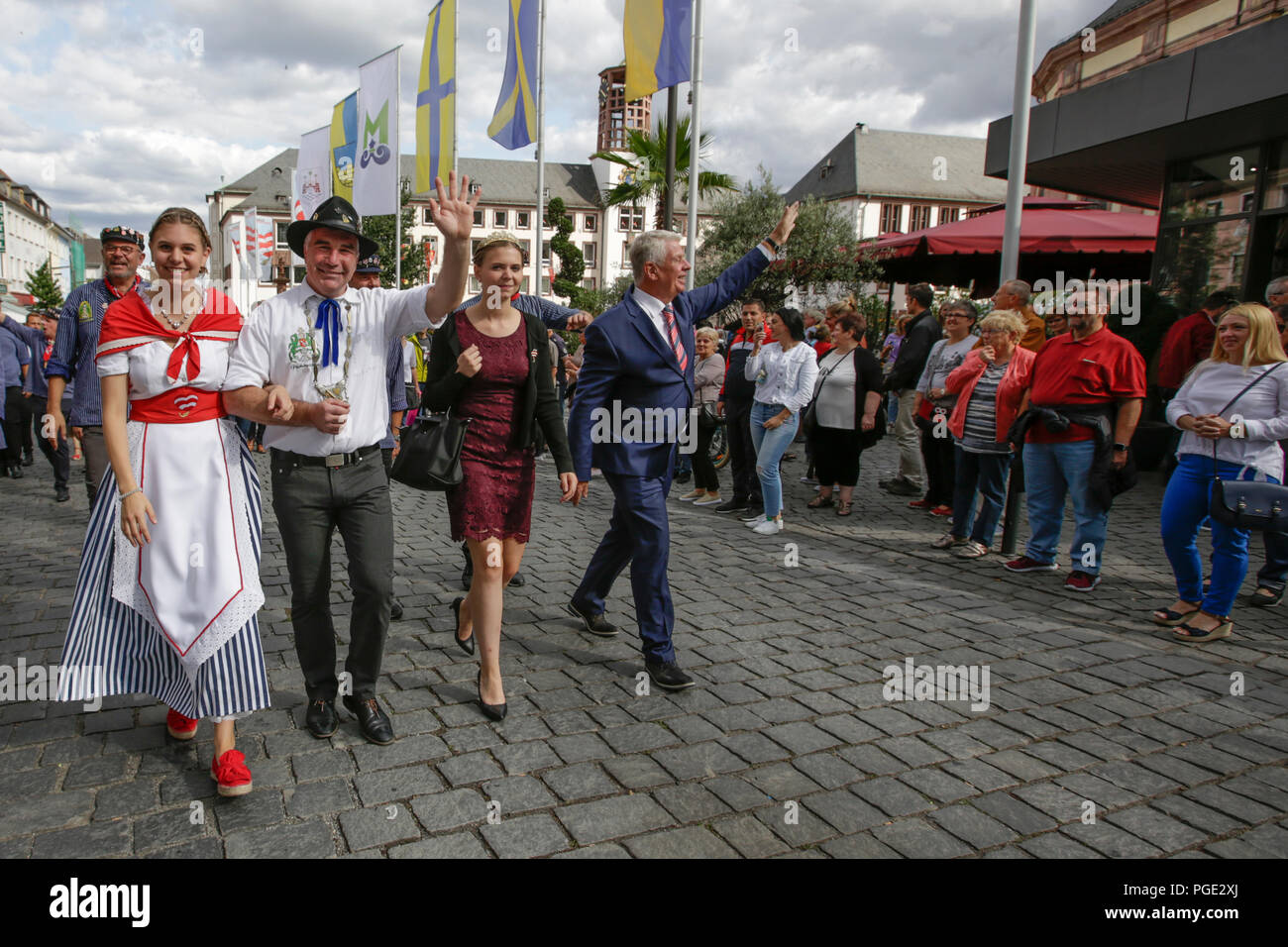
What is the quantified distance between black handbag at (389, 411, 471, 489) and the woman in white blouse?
4286mm

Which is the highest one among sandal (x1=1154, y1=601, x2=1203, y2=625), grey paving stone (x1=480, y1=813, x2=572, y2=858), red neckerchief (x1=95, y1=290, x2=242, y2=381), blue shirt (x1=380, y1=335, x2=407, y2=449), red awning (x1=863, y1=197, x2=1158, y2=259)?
red awning (x1=863, y1=197, x2=1158, y2=259)

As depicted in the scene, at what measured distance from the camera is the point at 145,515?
304 centimetres

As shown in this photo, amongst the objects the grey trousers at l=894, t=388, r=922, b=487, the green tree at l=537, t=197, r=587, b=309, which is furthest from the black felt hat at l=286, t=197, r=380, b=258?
the green tree at l=537, t=197, r=587, b=309

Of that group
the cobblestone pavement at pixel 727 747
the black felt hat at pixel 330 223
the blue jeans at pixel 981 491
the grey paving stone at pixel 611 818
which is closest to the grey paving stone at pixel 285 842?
the cobblestone pavement at pixel 727 747

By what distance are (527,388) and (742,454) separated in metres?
5.17

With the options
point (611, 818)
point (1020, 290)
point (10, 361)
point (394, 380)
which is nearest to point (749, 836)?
point (611, 818)

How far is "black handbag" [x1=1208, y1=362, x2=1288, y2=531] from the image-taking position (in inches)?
189

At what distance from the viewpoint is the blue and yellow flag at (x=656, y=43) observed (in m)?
10.4

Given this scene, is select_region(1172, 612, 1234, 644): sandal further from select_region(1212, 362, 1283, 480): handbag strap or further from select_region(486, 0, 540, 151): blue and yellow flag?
select_region(486, 0, 540, 151): blue and yellow flag

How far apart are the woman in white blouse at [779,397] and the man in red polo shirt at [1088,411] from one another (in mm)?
1987

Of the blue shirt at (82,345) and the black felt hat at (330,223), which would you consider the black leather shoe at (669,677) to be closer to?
the black felt hat at (330,223)
